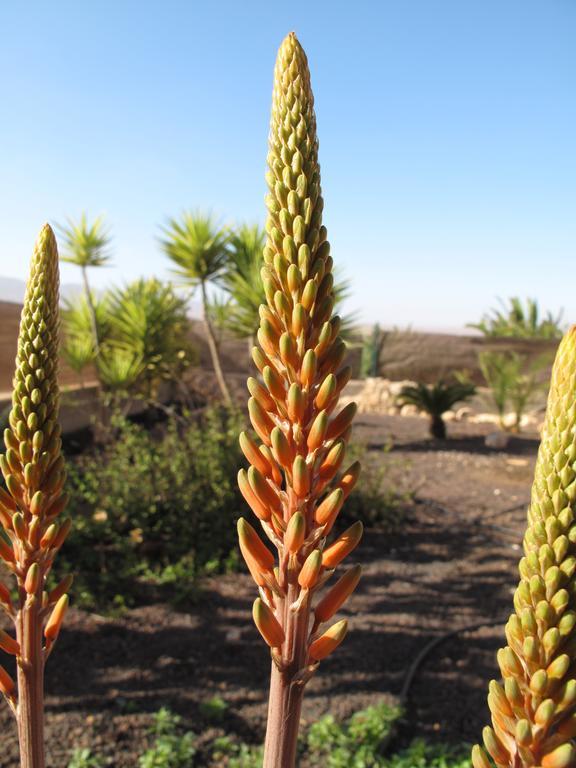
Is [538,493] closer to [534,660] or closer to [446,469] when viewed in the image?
[534,660]

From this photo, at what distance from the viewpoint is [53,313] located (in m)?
0.77

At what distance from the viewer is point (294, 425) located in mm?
614

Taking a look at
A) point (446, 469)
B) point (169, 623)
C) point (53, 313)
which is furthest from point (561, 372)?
point (446, 469)

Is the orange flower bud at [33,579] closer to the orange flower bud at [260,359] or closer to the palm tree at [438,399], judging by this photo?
the orange flower bud at [260,359]

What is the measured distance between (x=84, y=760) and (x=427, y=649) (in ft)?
9.22

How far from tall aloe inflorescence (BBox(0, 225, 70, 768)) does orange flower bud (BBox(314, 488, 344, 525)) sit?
0.33 metres

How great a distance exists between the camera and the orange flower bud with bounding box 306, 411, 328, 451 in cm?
59

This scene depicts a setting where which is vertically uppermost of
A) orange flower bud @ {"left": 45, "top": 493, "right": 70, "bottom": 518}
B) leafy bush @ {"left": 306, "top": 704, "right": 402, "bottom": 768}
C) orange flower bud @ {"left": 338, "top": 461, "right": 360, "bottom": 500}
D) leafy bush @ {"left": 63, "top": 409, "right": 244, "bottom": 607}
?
orange flower bud @ {"left": 338, "top": 461, "right": 360, "bottom": 500}

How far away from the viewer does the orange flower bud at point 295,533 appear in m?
0.57

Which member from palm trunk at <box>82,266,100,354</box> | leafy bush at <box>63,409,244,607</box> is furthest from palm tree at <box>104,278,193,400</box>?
leafy bush at <box>63,409,244,607</box>

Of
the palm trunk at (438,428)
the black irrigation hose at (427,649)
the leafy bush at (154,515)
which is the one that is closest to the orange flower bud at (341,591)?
the black irrigation hose at (427,649)

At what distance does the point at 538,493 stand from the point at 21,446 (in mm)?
572

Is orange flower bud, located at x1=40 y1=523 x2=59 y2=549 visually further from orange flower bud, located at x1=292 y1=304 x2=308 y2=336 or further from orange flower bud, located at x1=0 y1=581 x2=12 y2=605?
orange flower bud, located at x1=292 y1=304 x2=308 y2=336

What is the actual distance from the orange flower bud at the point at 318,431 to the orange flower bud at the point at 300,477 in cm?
2
